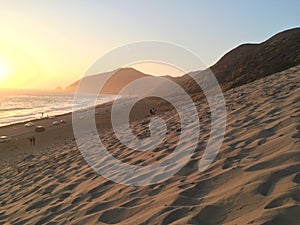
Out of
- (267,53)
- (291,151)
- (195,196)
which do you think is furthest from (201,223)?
(267,53)

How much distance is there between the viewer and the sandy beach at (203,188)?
129 inches

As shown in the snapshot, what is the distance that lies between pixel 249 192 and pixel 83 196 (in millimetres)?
2925

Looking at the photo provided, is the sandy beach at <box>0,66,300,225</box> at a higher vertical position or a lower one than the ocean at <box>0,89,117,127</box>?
lower

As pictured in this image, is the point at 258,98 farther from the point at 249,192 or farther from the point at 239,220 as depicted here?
the point at 239,220

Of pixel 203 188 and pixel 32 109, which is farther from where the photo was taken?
pixel 32 109

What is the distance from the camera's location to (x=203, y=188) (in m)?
4.11

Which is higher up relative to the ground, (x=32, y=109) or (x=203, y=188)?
(x=32, y=109)

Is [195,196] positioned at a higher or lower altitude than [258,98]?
lower

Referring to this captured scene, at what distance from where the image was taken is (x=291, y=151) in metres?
4.22

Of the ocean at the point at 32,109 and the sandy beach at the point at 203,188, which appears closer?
the sandy beach at the point at 203,188

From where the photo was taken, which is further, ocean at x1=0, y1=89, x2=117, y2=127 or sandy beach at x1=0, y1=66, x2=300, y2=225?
ocean at x1=0, y1=89, x2=117, y2=127

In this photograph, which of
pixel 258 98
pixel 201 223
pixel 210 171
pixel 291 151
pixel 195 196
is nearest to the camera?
pixel 201 223

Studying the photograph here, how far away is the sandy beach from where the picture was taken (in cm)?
329

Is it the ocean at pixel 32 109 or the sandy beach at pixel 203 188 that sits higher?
the ocean at pixel 32 109
